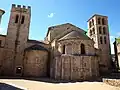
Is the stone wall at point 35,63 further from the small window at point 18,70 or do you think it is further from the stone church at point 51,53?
the small window at point 18,70

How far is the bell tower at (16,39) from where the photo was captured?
23.8 meters

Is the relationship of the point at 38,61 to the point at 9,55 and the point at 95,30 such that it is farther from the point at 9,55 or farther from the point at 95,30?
the point at 95,30

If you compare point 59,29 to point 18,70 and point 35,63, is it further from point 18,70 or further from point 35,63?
point 18,70

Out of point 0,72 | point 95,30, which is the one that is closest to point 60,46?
point 0,72

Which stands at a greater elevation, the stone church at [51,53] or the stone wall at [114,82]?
the stone church at [51,53]

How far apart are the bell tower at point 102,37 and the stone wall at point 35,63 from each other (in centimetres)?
1603

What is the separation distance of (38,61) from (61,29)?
10.1 meters

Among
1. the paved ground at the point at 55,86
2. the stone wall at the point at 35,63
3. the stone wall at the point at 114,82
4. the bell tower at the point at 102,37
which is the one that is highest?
the bell tower at the point at 102,37

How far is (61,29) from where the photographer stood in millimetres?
28719

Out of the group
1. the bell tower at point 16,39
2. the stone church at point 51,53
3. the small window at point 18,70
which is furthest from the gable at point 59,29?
the small window at point 18,70

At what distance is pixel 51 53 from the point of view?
25.4 m

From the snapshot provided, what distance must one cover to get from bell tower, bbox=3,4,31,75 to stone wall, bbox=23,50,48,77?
1.39m

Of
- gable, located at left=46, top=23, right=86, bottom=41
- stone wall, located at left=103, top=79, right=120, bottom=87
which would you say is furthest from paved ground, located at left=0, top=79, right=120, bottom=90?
gable, located at left=46, top=23, right=86, bottom=41

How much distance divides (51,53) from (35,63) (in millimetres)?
4112
